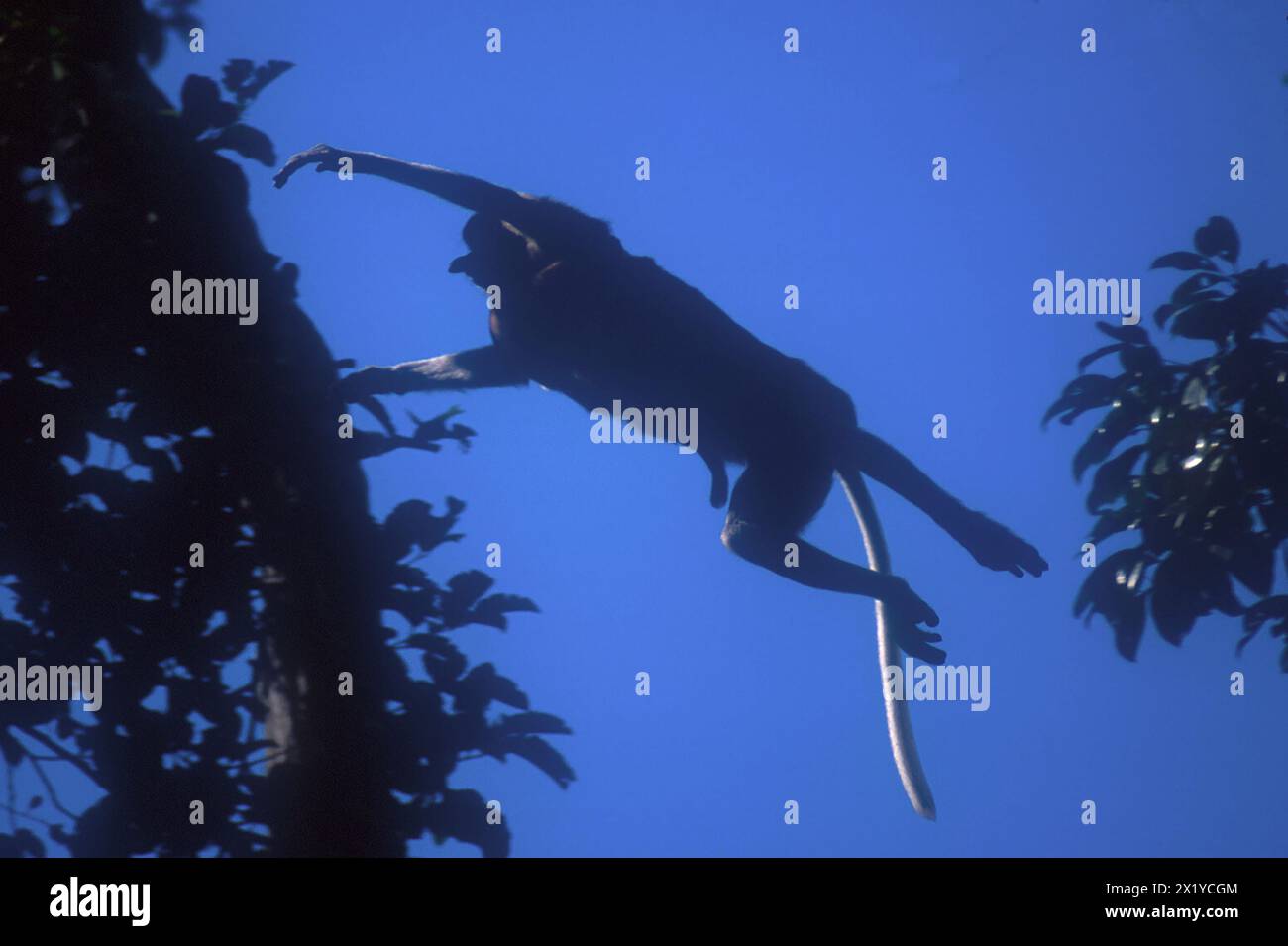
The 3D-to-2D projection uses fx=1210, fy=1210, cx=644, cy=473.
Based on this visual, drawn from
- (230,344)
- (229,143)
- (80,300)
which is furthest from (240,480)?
(229,143)

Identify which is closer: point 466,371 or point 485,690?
point 485,690

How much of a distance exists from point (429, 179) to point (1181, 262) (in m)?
3.11

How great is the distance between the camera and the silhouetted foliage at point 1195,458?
4270 millimetres

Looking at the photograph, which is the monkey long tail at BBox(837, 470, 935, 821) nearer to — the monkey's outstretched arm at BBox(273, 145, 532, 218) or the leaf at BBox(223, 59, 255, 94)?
the monkey's outstretched arm at BBox(273, 145, 532, 218)

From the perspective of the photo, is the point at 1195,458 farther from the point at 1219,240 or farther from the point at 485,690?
the point at 485,690

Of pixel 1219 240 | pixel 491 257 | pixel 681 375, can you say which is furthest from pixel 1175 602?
pixel 491 257

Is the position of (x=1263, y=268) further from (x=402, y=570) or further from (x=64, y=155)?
(x=64, y=155)

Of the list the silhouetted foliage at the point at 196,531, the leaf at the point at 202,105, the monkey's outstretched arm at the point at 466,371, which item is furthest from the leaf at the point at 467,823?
the leaf at the point at 202,105

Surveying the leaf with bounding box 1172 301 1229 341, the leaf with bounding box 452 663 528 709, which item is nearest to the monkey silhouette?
the leaf with bounding box 1172 301 1229 341

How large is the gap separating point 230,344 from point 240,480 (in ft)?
1.50

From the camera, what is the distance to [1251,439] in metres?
4.32

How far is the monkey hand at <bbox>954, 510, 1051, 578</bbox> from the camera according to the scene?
5.24m

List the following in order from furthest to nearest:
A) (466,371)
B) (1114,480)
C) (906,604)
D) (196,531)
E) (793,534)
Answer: (466,371), (793,534), (906,604), (1114,480), (196,531)

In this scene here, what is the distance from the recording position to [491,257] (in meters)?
5.41
